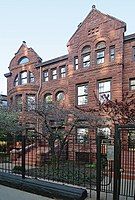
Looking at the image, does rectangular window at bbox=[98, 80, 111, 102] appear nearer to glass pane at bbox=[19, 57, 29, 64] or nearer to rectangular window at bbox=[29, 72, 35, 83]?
rectangular window at bbox=[29, 72, 35, 83]

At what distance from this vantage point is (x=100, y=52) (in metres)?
20.0

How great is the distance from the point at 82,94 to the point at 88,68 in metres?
2.01

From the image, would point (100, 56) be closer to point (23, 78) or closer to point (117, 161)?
point (23, 78)

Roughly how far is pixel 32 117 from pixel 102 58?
21.6ft

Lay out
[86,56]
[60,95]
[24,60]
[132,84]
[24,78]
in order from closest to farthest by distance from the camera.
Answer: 1. [132,84]
2. [86,56]
3. [60,95]
4. [24,78]
5. [24,60]

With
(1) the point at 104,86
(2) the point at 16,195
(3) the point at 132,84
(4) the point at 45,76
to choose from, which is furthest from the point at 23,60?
(2) the point at 16,195

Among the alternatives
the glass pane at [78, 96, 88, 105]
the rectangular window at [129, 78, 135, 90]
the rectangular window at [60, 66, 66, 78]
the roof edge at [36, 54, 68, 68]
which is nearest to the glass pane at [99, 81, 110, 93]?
the glass pane at [78, 96, 88, 105]

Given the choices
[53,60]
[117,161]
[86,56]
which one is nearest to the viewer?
[117,161]

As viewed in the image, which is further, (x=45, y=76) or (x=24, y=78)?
(x=24, y=78)

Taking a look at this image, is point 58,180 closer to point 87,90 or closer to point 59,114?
point 59,114

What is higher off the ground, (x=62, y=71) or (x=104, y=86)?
(x=62, y=71)

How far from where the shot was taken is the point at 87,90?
2025 cm

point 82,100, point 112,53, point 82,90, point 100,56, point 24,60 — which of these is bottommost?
point 82,100

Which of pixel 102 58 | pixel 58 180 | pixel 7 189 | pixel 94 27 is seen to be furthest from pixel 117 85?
pixel 7 189
